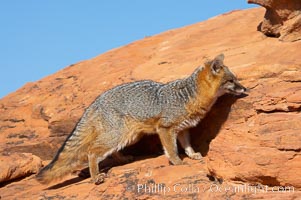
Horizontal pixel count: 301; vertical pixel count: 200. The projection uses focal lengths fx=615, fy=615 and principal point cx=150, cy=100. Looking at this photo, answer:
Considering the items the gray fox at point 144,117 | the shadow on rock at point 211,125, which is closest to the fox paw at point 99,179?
the gray fox at point 144,117

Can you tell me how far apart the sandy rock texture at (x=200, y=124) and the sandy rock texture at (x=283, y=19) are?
0.20m

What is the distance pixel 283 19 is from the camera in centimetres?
1323

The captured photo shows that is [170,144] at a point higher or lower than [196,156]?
higher

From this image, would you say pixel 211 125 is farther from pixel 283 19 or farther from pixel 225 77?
pixel 283 19

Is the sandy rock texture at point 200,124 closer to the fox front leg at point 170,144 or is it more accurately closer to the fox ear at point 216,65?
the fox front leg at point 170,144

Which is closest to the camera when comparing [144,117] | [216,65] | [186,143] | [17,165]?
[216,65]

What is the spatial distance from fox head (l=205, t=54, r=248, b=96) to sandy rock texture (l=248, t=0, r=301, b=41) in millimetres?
2236

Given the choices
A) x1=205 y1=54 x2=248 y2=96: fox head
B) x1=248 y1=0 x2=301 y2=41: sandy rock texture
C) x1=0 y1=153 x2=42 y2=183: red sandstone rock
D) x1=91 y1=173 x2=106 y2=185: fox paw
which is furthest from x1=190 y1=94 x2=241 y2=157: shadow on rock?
x1=0 y1=153 x2=42 y2=183: red sandstone rock

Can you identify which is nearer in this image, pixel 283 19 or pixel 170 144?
pixel 170 144

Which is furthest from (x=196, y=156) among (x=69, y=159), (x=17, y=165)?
(x=17, y=165)

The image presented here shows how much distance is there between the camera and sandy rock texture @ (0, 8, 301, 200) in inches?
355

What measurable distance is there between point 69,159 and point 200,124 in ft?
8.73

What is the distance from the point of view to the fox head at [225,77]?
11.2m

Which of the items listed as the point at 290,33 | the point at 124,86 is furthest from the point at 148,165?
the point at 290,33
